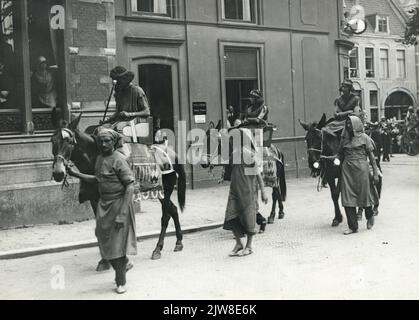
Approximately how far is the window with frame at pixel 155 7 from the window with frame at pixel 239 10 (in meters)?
1.89

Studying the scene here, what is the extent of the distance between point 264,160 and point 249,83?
7.87m

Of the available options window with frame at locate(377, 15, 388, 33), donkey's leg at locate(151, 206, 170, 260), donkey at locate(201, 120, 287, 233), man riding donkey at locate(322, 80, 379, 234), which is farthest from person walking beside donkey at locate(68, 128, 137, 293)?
window with frame at locate(377, 15, 388, 33)

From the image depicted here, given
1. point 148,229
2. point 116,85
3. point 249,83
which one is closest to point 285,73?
point 249,83

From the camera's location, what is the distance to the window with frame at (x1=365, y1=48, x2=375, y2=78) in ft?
132

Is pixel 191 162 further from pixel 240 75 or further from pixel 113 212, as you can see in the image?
pixel 113 212

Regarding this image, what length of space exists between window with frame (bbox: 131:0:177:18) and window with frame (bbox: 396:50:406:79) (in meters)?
30.0

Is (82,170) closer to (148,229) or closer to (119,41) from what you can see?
(148,229)

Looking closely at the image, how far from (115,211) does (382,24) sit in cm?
3958

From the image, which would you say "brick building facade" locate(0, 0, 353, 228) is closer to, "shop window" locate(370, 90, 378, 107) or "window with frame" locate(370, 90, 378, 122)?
"window with frame" locate(370, 90, 378, 122)

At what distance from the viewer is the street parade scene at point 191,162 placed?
6.27 m

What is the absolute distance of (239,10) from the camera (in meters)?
17.6

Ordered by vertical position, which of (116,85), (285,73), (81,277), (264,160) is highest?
(285,73)

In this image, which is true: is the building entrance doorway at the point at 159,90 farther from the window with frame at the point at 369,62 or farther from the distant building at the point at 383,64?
the window with frame at the point at 369,62
